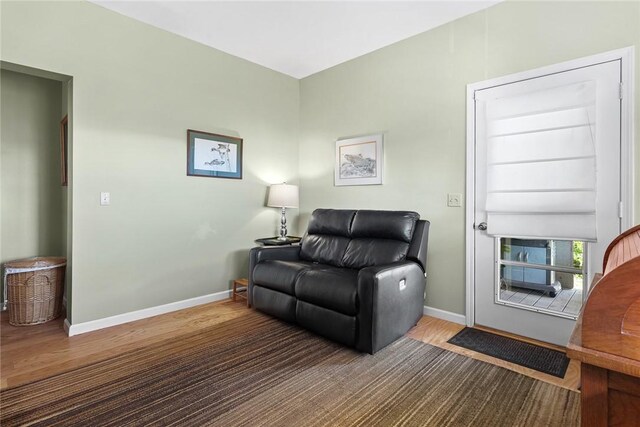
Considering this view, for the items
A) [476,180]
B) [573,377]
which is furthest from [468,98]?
[573,377]

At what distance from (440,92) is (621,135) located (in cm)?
132

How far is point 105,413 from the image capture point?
63.5 inches

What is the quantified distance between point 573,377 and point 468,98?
2.12 metres

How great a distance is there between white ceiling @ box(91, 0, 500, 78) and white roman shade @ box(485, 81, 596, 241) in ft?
3.13

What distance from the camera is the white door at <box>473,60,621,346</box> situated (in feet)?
7.06

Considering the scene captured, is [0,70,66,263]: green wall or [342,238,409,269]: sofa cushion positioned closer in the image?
[342,238,409,269]: sofa cushion

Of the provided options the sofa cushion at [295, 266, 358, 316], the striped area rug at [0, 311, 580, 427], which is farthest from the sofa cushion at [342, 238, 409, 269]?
the striped area rug at [0, 311, 580, 427]

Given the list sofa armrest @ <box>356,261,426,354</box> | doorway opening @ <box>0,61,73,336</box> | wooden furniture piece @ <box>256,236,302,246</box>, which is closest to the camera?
sofa armrest @ <box>356,261,426,354</box>

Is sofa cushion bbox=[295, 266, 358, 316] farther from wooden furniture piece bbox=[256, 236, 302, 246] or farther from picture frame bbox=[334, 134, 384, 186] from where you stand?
picture frame bbox=[334, 134, 384, 186]

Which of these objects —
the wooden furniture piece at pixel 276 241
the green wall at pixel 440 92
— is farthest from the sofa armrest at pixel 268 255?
the green wall at pixel 440 92

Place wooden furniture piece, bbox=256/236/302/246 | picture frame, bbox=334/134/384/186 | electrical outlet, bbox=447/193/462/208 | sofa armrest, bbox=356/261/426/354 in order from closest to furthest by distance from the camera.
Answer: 1. sofa armrest, bbox=356/261/426/354
2. electrical outlet, bbox=447/193/462/208
3. picture frame, bbox=334/134/384/186
4. wooden furniture piece, bbox=256/236/302/246

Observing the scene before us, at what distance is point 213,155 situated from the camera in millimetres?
3391

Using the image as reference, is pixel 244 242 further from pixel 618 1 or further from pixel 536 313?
pixel 618 1

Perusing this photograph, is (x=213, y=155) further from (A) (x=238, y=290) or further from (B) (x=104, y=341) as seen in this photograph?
(B) (x=104, y=341)
